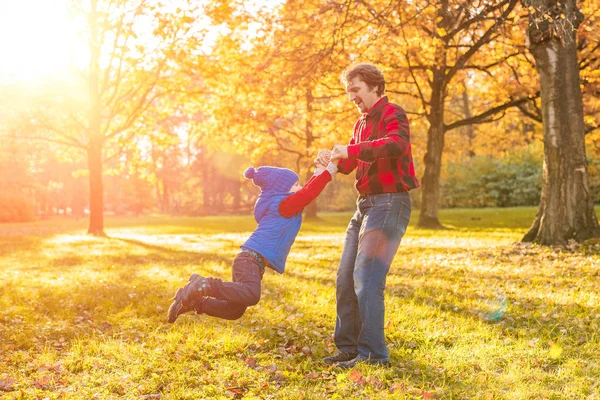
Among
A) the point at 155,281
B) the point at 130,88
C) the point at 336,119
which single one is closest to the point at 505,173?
the point at 336,119

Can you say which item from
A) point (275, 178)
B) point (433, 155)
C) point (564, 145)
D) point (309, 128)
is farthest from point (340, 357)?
point (309, 128)

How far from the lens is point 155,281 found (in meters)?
9.54

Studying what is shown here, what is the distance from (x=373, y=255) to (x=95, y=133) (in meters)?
17.3

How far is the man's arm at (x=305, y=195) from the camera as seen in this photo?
461 centimetres

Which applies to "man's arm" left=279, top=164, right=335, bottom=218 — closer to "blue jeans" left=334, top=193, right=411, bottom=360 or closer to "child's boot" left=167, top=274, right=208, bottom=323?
"blue jeans" left=334, top=193, right=411, bottom=360

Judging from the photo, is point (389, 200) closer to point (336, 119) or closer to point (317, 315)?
point (317, 315)

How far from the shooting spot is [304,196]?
184 inches

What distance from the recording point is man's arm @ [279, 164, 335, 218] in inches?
182

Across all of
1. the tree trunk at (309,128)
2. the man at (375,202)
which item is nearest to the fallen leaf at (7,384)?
the man at (375,202)

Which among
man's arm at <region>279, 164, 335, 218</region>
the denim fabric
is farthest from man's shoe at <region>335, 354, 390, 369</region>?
man's arm at <region>279, 164, 335, 218</region>

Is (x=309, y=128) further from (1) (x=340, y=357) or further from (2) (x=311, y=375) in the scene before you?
(2) (x=311, y=375)

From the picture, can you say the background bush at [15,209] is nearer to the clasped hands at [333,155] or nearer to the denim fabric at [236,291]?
the denim fabric at [236,291]

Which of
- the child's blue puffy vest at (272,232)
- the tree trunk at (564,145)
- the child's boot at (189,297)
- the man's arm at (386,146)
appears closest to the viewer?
the man's arm at (386,146)

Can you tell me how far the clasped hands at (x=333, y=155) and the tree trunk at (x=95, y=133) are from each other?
16772 millimetres
